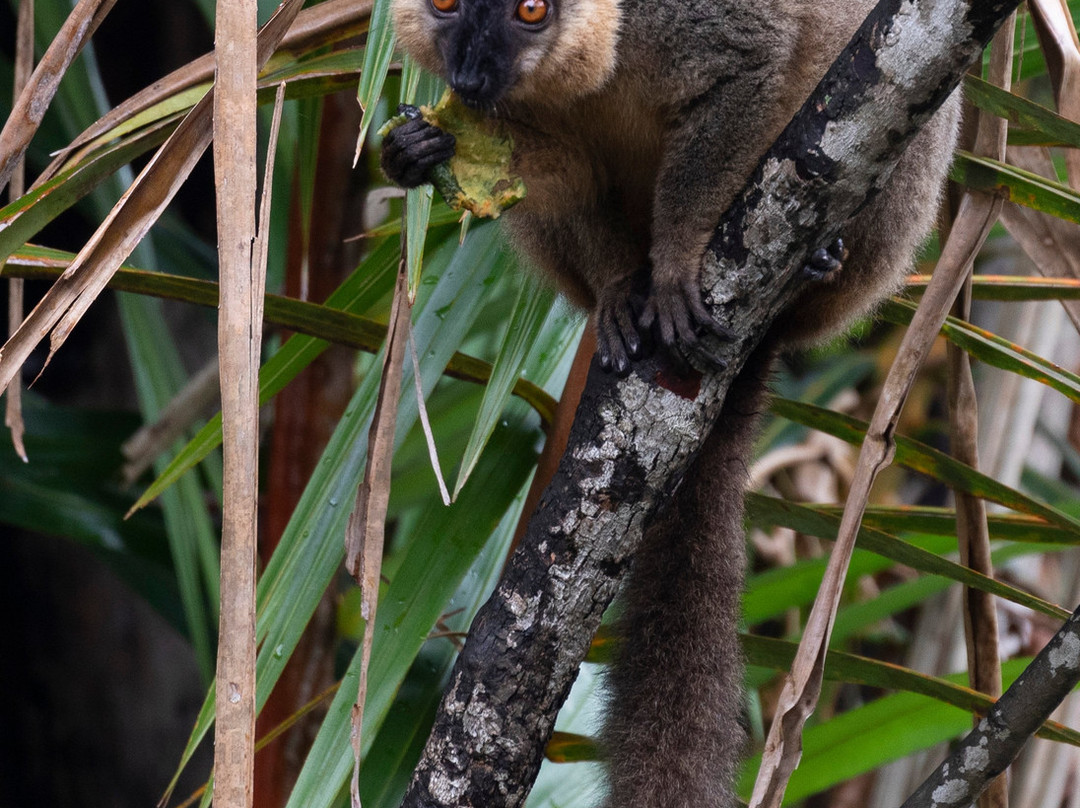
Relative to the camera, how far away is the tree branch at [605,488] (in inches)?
56.7

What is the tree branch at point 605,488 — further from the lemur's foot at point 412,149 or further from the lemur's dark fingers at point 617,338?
the lemur's foot at point 412,149

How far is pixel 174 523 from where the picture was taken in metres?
2.72

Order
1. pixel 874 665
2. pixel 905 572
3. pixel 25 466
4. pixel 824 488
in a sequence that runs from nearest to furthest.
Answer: pixel 874 665 → pixel 25 466 → pixel 824 488 → pixel 905 572

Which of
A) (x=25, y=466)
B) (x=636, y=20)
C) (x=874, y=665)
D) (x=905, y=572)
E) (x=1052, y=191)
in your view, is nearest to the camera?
(x=1052, y=191)

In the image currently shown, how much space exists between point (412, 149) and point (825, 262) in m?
0.74

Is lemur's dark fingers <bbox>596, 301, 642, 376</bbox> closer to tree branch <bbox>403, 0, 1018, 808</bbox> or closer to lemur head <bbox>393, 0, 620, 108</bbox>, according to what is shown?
tree branch <bbox>403, 0, 1018, 808</bbox>

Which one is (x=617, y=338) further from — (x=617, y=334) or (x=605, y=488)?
(x=605, y=488)

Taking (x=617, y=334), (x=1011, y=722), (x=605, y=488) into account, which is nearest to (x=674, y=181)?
(x=617, y=334)

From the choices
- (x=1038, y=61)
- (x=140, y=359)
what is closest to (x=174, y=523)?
(x=140, y=359)

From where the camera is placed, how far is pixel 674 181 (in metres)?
1.96

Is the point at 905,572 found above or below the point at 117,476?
above

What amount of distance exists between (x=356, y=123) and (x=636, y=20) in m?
0.86

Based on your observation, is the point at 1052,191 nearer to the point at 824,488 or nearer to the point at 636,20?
the point at 636,20

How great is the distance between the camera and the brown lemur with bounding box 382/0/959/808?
6.15 feet
